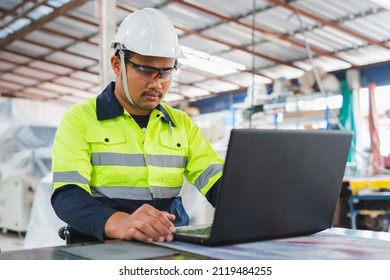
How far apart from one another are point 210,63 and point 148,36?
930cm

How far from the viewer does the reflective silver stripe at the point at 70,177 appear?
1.46 m

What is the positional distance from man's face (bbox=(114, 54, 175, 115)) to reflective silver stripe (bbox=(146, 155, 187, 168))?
0.19m

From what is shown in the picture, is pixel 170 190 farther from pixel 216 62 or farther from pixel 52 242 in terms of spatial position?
pixel 216 62

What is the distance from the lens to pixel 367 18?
7617mm

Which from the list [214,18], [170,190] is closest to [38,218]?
[170,190]

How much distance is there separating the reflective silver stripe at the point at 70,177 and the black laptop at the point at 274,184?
0.35 m

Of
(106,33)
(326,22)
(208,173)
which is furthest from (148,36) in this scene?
(326,22)

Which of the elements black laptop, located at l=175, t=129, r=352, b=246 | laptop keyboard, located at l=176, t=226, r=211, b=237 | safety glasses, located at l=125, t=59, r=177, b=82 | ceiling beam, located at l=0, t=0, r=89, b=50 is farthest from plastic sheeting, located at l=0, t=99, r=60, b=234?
black laptop, located at l=175, t=129, r=352, b=246

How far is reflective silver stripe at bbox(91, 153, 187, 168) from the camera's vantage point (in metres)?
1.61

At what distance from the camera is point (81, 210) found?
1.38m

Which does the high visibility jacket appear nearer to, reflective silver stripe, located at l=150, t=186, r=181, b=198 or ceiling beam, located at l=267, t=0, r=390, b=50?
reflective silver stripe, located at l=150, t=186, r=181, b=198

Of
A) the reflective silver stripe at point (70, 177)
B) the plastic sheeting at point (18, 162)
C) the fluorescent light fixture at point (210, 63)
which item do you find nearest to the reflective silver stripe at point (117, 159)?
the reflective silver stripe at point (70, 177)

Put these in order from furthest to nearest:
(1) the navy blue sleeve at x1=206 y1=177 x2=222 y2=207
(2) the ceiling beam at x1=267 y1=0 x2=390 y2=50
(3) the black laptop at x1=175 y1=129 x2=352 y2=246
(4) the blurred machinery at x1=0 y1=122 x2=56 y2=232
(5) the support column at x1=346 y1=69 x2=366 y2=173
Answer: (5) the support column at x1=346 y1=69 x2=366 y2=173
(2) the ceiling beam at x1=267 y1=0 x2=390 y2=50
(4) the blurred machinery at x1=0 y1=122 x2=56 y2=232
(1) the navy blue sleeve at x1=206 y1=177 x2=222 y2=207
(3) the black laptop at x1=175 y1=129 x2=352 y2=246

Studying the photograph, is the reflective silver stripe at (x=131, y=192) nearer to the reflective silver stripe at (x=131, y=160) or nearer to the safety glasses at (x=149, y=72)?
the reflective silver stripe at (x=131, y=160)
